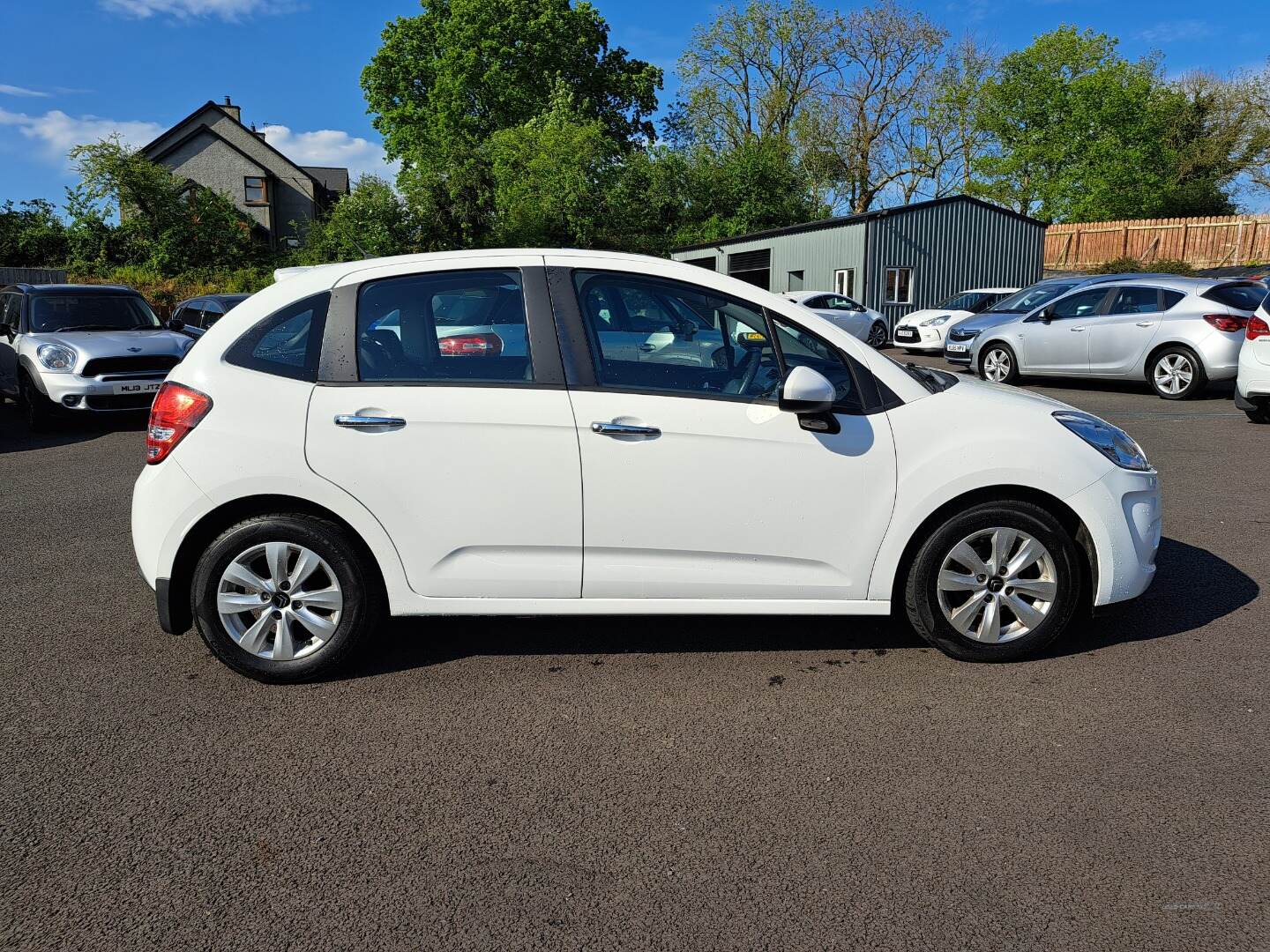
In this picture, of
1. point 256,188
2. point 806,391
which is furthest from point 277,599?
point 256,188

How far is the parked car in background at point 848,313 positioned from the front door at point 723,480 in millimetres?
20190

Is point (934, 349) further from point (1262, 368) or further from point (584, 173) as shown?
point (584, 173)

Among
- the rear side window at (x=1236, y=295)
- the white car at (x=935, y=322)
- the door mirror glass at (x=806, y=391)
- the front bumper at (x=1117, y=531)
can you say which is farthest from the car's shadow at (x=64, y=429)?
the white car at (x=935, y=322)

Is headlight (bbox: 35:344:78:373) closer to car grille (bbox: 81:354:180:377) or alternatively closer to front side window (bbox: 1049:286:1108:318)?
car grille (bbox: 81:354:180:377)

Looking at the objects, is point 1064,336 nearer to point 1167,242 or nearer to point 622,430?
point 622,430

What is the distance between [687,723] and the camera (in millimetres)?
3646

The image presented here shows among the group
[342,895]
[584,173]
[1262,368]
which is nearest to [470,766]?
[342,895]

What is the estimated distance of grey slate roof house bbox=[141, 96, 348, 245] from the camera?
50781 millimetres

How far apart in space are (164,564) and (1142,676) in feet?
12.9

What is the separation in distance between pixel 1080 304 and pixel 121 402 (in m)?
12.7

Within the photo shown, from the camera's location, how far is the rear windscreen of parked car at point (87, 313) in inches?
481

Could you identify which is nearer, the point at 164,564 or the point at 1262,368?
the point at 164,564

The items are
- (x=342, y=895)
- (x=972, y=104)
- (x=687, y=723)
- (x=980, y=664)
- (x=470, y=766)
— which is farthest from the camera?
(x=972, y=104)

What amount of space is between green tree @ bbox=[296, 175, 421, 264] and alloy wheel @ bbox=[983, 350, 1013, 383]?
2623cm
